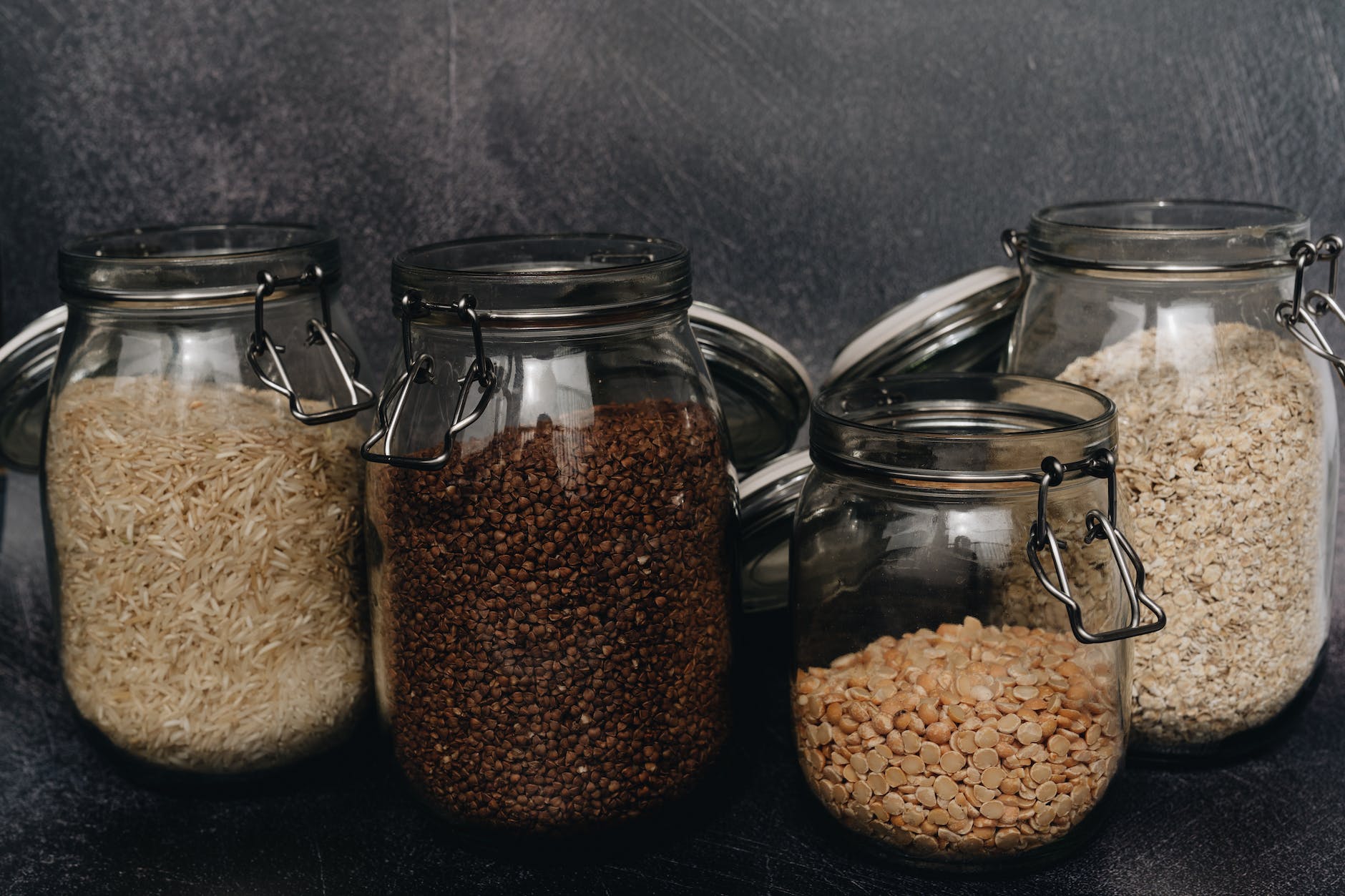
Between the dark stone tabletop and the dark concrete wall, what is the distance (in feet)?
1.82

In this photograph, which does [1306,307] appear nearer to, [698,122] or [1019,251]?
[1019,251]

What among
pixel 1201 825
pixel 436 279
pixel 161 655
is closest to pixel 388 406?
pixel 436 279

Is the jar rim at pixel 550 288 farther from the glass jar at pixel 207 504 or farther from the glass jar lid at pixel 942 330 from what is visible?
the glass jar lid at pixel 942 330

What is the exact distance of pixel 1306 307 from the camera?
932 millimetres

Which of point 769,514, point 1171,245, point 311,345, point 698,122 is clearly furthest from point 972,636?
point 698,122

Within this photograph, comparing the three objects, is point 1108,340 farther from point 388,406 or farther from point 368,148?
point 368,148

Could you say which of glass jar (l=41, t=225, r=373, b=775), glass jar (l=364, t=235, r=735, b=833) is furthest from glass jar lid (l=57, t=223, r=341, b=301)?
glass jar (l=364, t=235, r=735, b=833)

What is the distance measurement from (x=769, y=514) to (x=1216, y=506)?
1.04 ft

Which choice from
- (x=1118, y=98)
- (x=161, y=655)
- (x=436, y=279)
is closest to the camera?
(x=436, y=279)

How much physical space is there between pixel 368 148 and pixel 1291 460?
0.93 meters

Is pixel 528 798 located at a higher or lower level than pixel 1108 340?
lower

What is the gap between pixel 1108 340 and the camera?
36.6 inches

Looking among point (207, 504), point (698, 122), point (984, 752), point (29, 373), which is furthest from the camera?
point (698, 122)

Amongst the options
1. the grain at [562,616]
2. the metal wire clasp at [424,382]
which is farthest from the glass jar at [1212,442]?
the metal wire clasp at [424,382]
